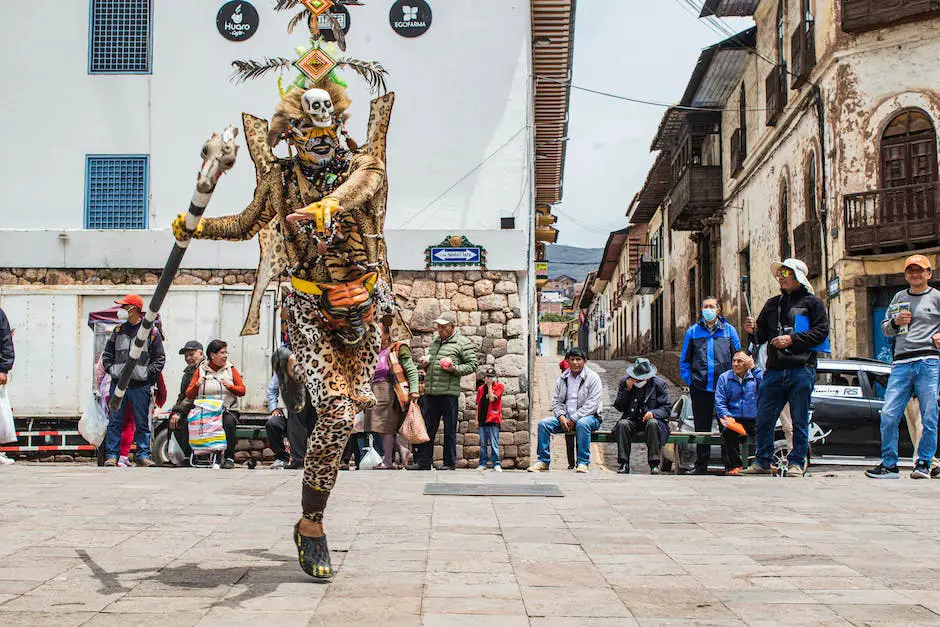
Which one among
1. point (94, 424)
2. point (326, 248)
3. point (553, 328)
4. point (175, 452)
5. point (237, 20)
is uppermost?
point (237, 20)

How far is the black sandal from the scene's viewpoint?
4.36 metres

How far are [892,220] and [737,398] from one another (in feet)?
34.4

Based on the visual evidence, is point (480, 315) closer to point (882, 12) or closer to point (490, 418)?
point (490, 418)

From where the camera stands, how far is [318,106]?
15.9 ft

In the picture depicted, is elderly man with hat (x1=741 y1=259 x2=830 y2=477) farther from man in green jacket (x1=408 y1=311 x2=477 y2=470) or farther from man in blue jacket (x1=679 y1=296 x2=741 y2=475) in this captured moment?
man in green jacket (x1=408 y1=311 x2=477 y2=470)

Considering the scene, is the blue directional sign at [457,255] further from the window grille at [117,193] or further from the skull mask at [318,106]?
the skull mask at [318,106]

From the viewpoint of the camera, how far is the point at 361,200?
4.72 m

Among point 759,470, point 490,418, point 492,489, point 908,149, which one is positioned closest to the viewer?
point 492,489

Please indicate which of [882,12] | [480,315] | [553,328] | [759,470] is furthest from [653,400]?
[553,328]

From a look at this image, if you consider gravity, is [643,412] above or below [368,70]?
below

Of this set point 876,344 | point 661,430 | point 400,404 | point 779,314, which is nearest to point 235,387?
point 400,404

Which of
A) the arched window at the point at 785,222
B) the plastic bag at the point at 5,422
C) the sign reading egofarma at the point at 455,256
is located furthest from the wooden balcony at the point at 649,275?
the plastic bag at the point at 5,422

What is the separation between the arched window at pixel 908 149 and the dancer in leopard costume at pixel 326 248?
1684 centimetres

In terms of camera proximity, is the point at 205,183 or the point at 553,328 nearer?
the point at 205,183
